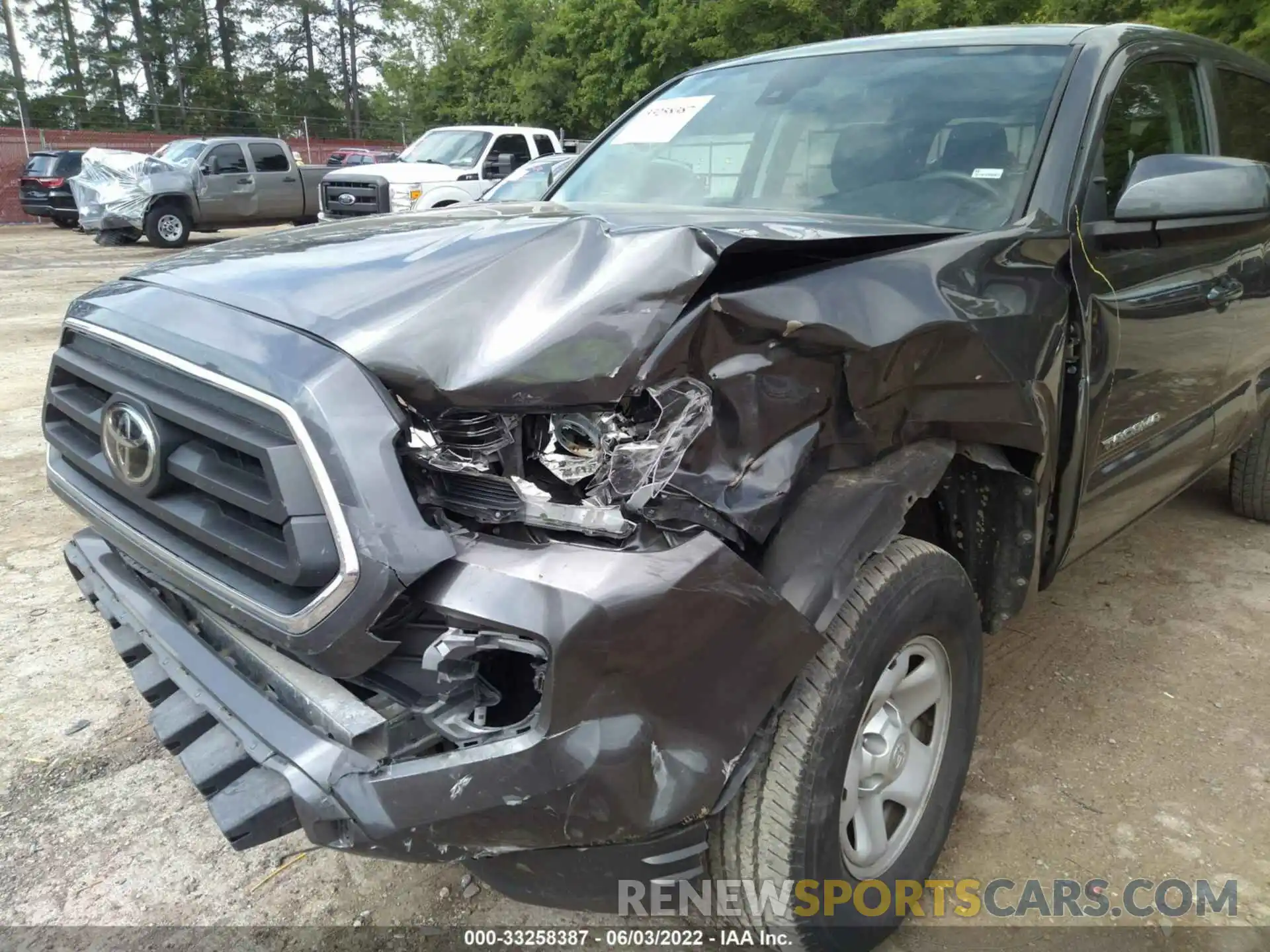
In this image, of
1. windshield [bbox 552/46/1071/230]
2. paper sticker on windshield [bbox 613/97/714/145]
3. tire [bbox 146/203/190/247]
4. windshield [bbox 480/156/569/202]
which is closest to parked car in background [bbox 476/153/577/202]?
windshield [bbox 480/156/569/202]

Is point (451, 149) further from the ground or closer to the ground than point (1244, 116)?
closer to the ground

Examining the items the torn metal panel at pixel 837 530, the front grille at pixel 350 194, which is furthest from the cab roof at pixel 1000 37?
the front grille at pixel 350 194

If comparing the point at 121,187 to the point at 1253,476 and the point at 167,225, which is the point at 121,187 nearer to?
the point at 167,225

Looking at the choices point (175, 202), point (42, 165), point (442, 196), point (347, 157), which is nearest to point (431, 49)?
point (347, 157)

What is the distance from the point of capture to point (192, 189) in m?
17.3

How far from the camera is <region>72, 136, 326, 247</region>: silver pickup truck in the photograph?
16703mm

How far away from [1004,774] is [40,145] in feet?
99.7

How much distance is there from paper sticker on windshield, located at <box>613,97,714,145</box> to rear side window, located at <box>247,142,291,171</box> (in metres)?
16.9

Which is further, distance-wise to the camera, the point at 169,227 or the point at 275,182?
the point at 275,182

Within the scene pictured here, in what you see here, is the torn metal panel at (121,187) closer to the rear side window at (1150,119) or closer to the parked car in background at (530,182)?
the parked car in background at (530,182)

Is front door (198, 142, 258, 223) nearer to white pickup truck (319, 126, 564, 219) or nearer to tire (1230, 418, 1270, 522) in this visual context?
white pickup truck (319, 126, 564, 219)

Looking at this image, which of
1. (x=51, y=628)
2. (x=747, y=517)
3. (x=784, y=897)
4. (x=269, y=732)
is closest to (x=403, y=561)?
(x=269, y=732)

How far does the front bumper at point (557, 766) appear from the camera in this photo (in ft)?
4.76

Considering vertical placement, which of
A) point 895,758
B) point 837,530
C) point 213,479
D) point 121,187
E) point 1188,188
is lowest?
point 895,758
